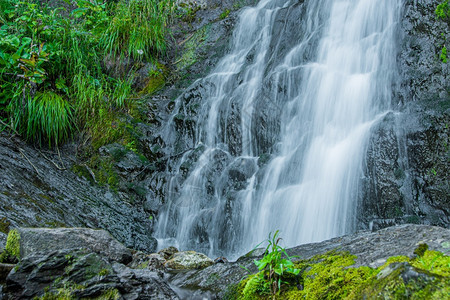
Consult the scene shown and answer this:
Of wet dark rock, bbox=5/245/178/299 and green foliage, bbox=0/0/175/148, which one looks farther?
green foliage, bbox=0/0/175/148

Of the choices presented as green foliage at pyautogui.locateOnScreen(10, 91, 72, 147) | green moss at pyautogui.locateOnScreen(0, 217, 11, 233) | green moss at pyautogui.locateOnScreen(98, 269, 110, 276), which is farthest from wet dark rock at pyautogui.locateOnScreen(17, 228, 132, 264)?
green foliage at pyautogui.locateOnScreen(10, 91, 72, 147)

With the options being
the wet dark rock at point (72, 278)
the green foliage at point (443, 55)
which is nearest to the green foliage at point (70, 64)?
the wet dark rock at point (72, 278)

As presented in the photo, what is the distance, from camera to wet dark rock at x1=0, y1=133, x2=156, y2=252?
4.29 metres

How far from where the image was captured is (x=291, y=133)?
19.5ft

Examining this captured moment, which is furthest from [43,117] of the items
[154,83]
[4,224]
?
[4,224]

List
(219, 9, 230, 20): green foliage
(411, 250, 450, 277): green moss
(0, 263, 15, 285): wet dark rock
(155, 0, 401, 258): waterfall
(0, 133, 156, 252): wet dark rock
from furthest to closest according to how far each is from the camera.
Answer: (219, 9, 230, 20): green foliage
(155, 0, 401, 258): waterfall
(0, 133, 156, 252): wet dark rock
(0, 263, 15, 285): wet dark rock
(411, 250, 450, 277): green moss

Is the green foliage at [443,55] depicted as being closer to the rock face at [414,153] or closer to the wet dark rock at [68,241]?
the rock face at [414,153]

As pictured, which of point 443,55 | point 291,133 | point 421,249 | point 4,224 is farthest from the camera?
point 291,133

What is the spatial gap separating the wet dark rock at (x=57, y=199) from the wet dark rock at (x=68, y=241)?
37.3 inches

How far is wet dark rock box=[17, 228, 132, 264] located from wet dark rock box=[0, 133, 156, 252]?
0.95 m

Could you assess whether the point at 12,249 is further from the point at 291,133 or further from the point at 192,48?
the point at 192,48

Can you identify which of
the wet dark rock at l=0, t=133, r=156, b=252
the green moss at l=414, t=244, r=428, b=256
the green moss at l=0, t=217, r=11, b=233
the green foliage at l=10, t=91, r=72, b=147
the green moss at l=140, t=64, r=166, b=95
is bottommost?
the green moss at l=414, t=244, r=428, b=256

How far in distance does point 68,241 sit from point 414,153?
4.02 m

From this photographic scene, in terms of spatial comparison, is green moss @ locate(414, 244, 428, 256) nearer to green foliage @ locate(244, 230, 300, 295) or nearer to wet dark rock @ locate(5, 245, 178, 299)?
green foliage @ locate(244, 230, 300, 295)
